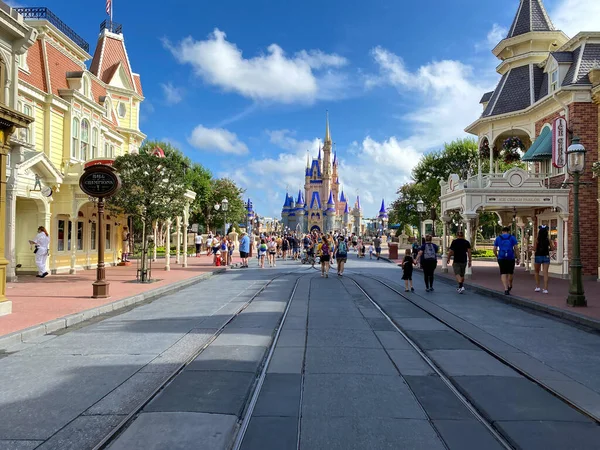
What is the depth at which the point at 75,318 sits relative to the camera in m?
9.20

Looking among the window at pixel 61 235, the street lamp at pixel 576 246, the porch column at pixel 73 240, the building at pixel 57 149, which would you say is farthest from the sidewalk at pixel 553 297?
the window at pixel 61 235

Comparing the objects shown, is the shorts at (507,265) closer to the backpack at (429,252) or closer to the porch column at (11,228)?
the backpack at (429,252)

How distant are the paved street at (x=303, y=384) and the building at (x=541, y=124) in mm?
10694

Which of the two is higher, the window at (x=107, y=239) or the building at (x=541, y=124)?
the building at (x=541, y=124)

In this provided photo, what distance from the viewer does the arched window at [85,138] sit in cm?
2150

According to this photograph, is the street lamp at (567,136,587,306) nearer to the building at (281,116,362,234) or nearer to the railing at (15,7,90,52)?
the railing at (15,7,90,52)

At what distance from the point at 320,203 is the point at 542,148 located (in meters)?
134

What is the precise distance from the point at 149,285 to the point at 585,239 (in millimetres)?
16260

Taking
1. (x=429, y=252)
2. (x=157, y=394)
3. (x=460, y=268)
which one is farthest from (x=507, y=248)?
(x=157, y=394)

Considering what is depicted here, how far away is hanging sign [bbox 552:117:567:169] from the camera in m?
18.5

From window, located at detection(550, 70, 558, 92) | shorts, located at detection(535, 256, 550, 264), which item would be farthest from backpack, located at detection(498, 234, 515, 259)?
window, located at detection(550, 70, 558, 92)

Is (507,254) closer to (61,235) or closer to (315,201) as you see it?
(61,235)

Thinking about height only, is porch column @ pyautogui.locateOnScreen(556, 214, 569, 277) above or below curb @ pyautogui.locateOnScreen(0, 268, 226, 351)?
above

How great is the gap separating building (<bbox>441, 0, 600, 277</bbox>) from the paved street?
35.1ft
